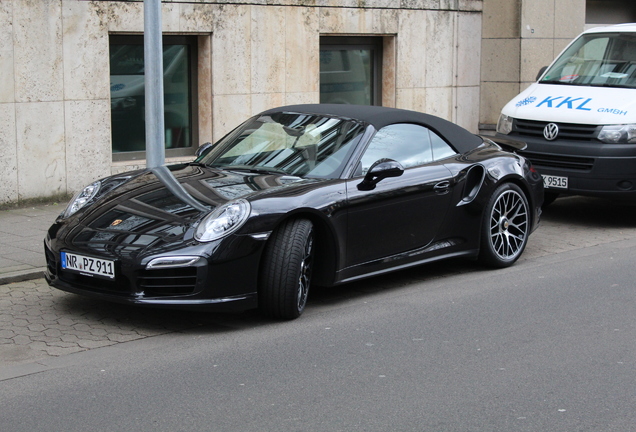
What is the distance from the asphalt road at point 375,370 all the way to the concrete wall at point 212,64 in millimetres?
5352

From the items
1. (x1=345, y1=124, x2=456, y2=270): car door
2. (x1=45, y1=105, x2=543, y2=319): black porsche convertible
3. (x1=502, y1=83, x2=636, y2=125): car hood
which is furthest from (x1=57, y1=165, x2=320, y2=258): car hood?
(x1=502, y1=83, x2=636, y2=125): car hood

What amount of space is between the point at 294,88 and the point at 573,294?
7.33 metres

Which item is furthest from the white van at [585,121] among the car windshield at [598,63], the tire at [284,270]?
the tire at [284,270]

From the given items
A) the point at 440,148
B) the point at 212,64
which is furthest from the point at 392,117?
the point at 212,64

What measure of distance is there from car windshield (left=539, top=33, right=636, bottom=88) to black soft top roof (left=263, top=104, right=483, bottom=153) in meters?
3.31

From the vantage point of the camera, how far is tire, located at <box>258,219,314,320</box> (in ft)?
21.0

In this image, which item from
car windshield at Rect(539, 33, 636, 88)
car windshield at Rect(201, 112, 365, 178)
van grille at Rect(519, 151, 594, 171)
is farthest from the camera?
car windshield at Rect(539, 33, 636, 88)

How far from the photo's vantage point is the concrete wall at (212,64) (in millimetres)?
11188

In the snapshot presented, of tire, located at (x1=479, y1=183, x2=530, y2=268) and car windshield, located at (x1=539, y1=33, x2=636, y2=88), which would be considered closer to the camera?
tire, located at (x1=479, y1=183, x2=530, y2=268)

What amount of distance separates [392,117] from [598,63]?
4676mm

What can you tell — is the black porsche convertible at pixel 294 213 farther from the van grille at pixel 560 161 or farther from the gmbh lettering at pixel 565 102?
the gmbh lettering at pixel 565 102

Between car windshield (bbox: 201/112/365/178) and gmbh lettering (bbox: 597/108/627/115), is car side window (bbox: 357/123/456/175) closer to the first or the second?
car windshield (bbox: 201/112/365/178)

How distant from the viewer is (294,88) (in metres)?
14.0

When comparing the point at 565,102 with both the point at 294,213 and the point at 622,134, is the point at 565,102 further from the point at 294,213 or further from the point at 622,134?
the point at 294,213
